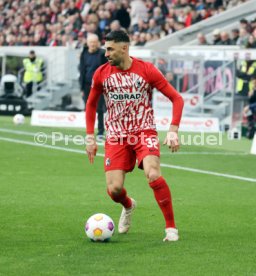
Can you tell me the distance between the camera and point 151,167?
9.67 meters

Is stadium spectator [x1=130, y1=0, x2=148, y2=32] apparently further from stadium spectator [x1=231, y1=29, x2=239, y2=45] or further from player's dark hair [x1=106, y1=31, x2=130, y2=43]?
player's dark hair [x1=106, y1=31, x2=130, y2=43]

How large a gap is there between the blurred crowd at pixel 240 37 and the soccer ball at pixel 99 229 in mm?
18066

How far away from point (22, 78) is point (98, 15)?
373 centimetres

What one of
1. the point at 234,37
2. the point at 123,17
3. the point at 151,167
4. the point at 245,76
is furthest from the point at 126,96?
the point at 123,17

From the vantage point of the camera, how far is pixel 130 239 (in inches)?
384

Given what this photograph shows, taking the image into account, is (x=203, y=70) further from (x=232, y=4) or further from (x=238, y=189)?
(x=238, y=189)

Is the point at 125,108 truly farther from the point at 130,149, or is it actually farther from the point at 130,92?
the point at 130,149

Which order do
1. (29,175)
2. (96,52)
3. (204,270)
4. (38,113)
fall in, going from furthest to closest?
(38,113), (96,52), (29,175), (204,270)

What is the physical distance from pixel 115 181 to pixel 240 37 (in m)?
19.2

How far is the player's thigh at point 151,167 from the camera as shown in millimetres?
9602

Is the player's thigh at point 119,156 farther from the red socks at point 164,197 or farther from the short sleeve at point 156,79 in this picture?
the short sleeve at point 156,79

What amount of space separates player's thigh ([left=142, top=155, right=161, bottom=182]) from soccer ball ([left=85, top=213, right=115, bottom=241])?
57cm

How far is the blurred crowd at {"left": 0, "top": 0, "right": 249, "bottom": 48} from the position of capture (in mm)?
33812

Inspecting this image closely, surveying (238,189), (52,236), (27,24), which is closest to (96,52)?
(238,189)
